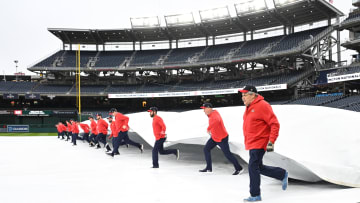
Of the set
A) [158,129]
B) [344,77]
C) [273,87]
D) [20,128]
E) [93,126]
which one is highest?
[344,77]

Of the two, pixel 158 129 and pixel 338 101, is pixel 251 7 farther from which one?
pixel 158 129

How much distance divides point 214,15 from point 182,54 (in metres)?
6.63

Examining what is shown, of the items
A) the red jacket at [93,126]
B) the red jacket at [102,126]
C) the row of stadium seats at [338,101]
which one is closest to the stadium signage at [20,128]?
the red jacket at [93,126]

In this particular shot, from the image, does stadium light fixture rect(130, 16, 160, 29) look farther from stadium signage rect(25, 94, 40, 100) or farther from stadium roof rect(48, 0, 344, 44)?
stadium signage rect(25, 94, 40, 100)

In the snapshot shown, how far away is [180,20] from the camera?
38312 mm

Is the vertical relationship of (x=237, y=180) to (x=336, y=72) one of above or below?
below

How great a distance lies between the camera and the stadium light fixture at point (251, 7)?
3338 cm

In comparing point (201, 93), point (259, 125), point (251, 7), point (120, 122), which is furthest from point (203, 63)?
point (259, 125)

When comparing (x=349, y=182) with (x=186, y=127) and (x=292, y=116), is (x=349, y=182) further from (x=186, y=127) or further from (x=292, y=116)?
(x=186, y=127)

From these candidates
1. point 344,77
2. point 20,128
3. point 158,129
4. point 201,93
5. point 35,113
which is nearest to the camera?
point 158,129

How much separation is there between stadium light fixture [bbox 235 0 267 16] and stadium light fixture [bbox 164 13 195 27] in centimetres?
618

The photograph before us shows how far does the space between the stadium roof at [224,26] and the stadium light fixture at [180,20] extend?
344 mm

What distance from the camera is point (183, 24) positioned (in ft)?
125

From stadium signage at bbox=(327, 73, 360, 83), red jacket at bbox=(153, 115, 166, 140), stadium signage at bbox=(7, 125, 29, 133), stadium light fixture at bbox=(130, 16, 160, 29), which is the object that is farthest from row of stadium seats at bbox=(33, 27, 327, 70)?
red jacket at bbox=(153, 115, 166, 140)
